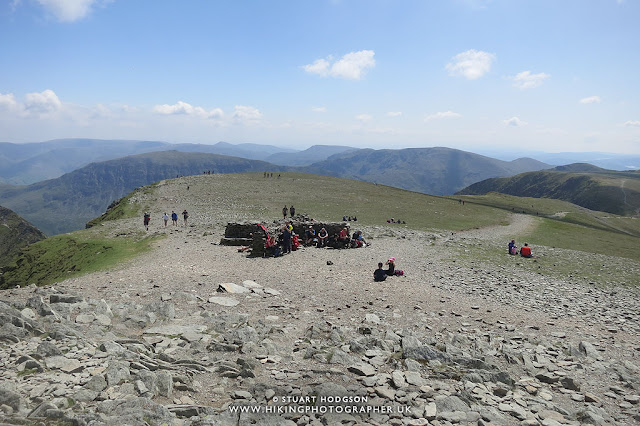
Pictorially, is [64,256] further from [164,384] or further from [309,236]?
[164,384]

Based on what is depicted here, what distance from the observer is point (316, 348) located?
1277cm

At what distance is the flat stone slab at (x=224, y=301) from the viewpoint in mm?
17219

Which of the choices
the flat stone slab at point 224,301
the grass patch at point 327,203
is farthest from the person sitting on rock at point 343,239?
the flat stone slab at point 224,301

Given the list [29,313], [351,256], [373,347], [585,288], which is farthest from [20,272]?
[585,288]

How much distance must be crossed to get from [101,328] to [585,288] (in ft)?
98.3

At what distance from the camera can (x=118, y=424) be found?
7039 millimetres

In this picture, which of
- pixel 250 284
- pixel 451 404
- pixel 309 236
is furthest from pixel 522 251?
pixel 451 404

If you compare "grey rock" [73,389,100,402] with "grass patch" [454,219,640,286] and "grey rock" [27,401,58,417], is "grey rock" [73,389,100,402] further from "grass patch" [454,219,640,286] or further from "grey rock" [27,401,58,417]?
"grass patch" [454,219,640,286]

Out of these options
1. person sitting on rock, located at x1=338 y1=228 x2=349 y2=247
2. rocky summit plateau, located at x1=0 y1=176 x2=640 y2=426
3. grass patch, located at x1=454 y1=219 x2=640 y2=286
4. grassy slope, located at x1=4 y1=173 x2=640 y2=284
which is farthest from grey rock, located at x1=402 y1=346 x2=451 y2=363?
grassy slope, located at x1=4 y1=173 x2=640 y2=284

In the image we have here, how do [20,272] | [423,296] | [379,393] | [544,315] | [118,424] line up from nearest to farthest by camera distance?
1. [118,424]
2. [379,393]
3. [544,315]
4. [423,296]
5. [20,272]

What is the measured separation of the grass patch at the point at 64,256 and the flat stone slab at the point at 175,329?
57.7ft

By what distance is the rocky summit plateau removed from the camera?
8.44 m

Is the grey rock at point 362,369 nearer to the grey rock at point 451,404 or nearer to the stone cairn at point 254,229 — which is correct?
the grey rock at point 451,404

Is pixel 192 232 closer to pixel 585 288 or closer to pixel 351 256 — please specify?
pixel 351 256
